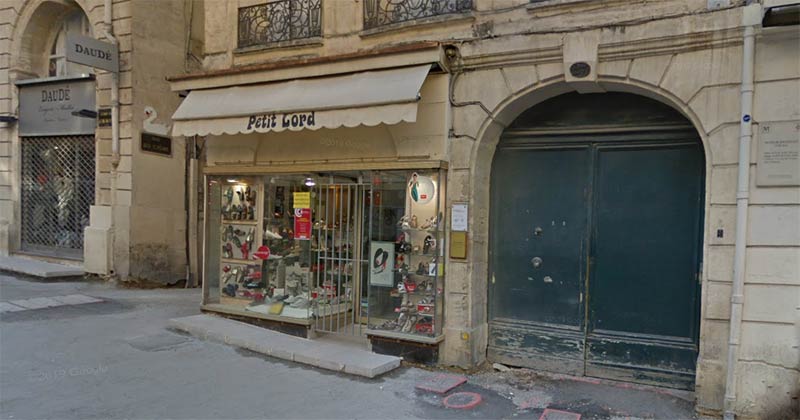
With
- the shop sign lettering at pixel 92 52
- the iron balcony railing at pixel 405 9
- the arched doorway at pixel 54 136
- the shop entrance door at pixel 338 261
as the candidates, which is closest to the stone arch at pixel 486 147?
the iron balcony railing at pixel 405 9

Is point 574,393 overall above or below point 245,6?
below

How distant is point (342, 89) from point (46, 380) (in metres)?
4.32

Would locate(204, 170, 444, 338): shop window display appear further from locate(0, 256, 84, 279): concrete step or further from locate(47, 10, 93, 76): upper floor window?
locate(47, 10, 93, 76): upper floor window

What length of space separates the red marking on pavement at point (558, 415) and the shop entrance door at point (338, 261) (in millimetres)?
2904

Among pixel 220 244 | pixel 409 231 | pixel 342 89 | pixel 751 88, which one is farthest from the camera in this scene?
pixel 220 244

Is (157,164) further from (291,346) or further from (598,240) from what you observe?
(598,240)

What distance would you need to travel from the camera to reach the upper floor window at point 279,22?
6.86 m

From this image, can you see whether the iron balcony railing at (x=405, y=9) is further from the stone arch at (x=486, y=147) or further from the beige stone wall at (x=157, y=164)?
the beige stone wall at (x=157, y=164)

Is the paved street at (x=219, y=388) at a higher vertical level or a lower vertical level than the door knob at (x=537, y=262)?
lower

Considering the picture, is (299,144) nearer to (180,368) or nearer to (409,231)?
(409,231)

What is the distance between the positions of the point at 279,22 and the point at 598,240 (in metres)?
5.11

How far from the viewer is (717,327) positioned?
4.68 m

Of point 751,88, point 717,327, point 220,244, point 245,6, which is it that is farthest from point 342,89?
point 717,327

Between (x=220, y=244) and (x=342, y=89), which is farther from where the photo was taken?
(x=220, y=244)
